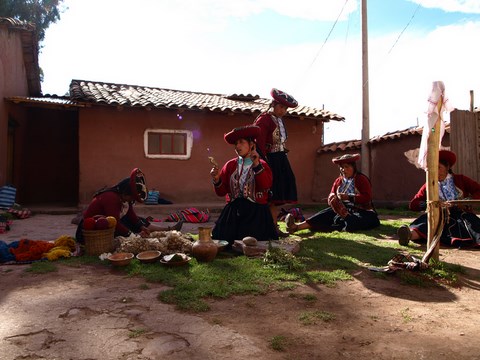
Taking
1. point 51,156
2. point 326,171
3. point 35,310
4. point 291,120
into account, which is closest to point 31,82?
point 51,156

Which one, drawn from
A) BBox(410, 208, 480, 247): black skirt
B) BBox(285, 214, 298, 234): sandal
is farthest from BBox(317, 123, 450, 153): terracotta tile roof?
BBox(285, 214, 298, 234): sandal

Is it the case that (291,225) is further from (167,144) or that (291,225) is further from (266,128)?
(167,144)

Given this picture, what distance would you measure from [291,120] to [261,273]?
326 inches

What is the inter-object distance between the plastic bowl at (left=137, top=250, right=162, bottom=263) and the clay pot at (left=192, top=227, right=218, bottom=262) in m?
0.36

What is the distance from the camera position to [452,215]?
194 inches

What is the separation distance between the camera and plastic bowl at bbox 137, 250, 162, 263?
3.63m

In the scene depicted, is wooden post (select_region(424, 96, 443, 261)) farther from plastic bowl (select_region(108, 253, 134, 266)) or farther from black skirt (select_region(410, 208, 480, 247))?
plastic bowl (select_region(108, 253, 134, 266))

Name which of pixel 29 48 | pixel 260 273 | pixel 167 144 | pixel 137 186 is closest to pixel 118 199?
pixel 137 186

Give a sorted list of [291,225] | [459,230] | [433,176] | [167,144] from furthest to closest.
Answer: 1. [167,144]
2. [291,225]
3. [459,230]
4. [433,176]

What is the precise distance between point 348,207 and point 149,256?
11.2ft

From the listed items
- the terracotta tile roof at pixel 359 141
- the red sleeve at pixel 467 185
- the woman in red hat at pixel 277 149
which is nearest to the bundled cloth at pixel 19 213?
the woman in red hat at pixel 277 149

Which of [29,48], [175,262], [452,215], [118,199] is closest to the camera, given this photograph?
[175,262]

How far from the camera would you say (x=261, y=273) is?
3.31 metres

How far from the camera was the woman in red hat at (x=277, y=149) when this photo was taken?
4.96 m
